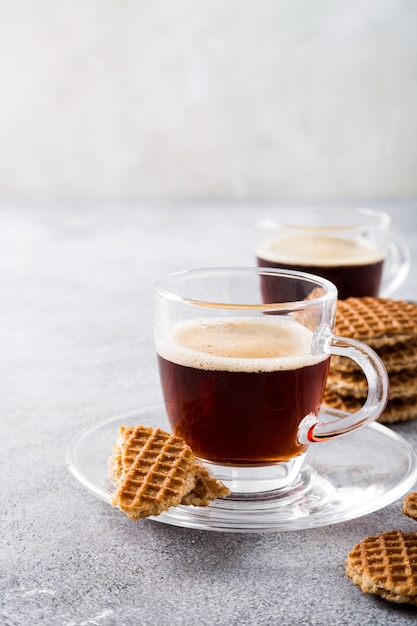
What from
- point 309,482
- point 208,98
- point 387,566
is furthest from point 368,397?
point 208,98

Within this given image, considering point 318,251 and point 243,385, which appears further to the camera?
point 318,251

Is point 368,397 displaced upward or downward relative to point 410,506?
upward

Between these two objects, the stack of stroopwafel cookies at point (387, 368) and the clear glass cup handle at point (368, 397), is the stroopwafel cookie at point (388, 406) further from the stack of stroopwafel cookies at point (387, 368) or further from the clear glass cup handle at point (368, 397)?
the clear glass cup handle at point (368, 397)

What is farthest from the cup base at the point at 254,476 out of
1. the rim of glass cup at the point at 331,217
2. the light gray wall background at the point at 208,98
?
the light gray wall background at the point at 208,98

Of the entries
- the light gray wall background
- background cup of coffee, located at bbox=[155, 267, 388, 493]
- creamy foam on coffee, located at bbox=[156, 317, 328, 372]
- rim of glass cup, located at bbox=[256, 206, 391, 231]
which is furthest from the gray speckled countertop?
the light gray wall background

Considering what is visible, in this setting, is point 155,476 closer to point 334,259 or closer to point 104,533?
point 104,533

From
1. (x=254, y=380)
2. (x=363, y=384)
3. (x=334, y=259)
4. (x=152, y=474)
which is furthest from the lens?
(x=334, y=259)

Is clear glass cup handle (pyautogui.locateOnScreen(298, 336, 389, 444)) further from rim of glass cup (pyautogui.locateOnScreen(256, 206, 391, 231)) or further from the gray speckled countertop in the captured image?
rim of glass cup (pyautogui.locateOnScreen(256, 206, 391, 231))

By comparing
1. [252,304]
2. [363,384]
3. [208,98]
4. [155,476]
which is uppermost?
[252,304]

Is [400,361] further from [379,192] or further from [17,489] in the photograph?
[379,192]
